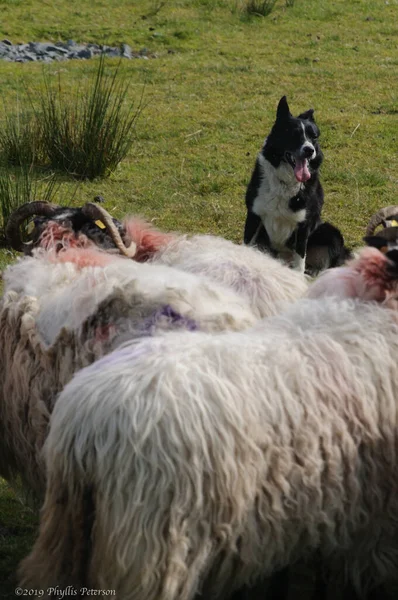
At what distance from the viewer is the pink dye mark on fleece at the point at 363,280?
355 centimetres

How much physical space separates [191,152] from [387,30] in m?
6.34

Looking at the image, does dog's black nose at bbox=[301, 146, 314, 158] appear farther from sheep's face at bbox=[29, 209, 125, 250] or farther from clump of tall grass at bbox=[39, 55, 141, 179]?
sheep's face at bbox=[29, 209, 125, 250]

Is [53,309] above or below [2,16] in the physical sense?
above

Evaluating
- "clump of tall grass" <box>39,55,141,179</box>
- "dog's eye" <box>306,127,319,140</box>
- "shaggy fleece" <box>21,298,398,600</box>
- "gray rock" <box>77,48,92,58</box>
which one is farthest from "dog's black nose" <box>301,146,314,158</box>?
"gray rock" <box>77,48,92,58</box>

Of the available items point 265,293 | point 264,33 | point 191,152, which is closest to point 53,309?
point 265,293

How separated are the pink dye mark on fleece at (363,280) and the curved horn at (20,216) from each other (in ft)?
5.61

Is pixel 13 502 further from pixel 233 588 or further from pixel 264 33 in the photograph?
pixel 264 33

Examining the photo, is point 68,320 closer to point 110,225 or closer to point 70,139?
point 110,225

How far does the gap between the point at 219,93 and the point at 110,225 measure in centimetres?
832

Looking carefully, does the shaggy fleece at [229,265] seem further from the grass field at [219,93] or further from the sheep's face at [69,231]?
the grass field at [219,93]

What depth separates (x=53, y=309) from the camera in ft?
13.2

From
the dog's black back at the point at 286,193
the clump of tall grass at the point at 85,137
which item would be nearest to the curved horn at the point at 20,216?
the dog's black back at the point at 286,193

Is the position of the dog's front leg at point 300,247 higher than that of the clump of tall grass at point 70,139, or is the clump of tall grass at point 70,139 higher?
the dog's front leg at point 300,247

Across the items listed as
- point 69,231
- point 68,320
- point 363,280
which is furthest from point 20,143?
point 363,280
